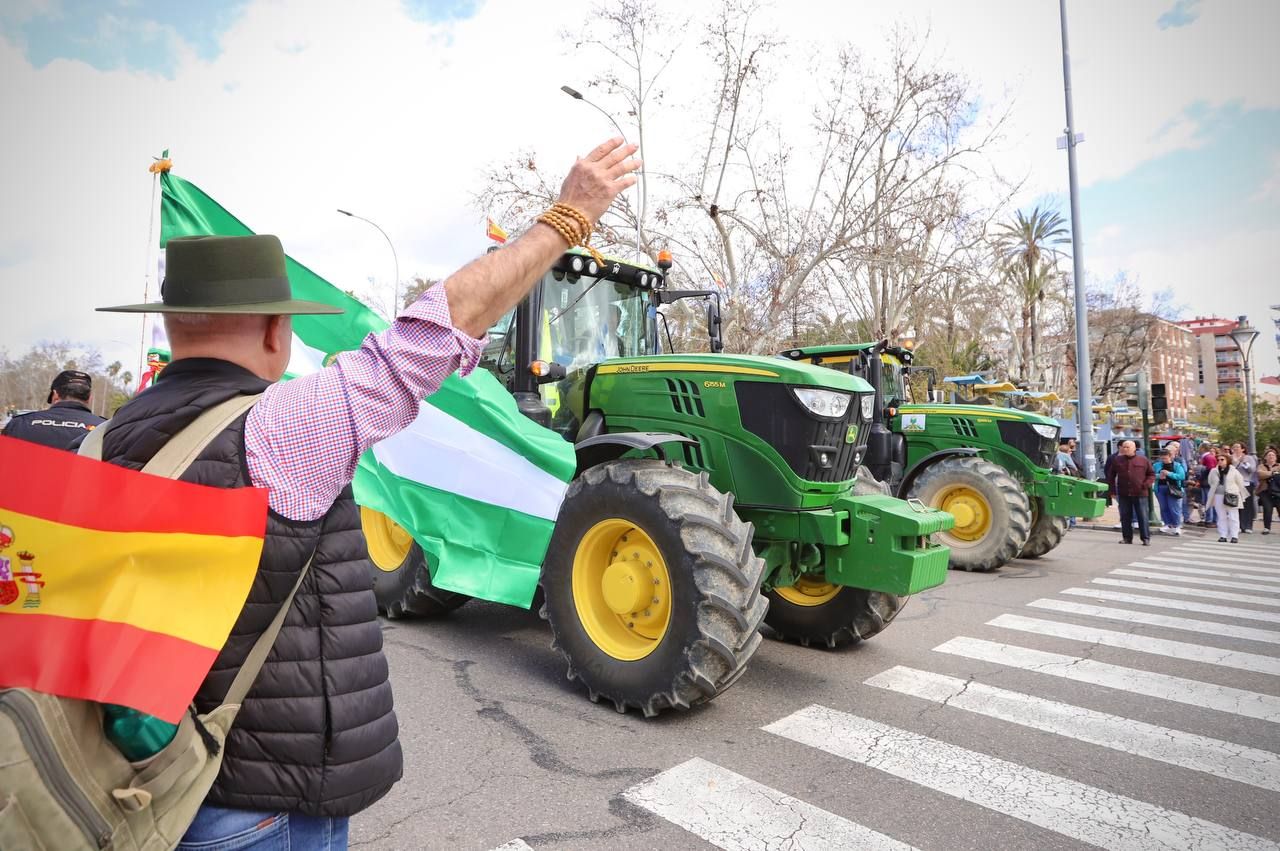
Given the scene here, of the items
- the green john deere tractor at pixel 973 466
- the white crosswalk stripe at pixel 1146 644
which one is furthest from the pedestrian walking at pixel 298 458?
the green john deere tractor at pixel 973 466

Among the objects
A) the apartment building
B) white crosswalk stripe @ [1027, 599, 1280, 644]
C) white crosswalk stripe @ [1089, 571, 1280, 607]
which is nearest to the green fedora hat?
white crosswalk stripe @ [1027, 599, 1280, 644]

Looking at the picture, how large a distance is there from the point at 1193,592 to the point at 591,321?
303 inches

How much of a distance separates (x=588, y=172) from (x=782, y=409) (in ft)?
11.0

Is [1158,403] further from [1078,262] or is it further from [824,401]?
[824,401]

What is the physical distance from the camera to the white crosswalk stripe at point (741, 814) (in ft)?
10.3

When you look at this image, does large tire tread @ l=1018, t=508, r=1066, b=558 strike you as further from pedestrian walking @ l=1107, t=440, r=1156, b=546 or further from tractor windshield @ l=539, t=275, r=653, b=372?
tractor windshield @ l=539, t=275, r=653, b=372

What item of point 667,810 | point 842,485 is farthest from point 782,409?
point 667,810

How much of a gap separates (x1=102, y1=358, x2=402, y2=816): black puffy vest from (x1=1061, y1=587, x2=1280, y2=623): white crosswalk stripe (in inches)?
345

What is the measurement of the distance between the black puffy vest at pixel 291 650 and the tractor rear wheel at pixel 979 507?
9603 mm

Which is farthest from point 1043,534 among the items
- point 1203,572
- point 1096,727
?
point 1096,727

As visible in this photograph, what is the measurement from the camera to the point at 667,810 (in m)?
3.36

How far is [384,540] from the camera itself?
6.53 metres

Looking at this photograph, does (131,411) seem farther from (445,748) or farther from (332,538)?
(445,748)

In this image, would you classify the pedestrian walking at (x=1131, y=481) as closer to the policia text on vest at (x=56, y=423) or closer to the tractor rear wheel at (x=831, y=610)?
the tractor rear wheel at (x=831, y=610)
